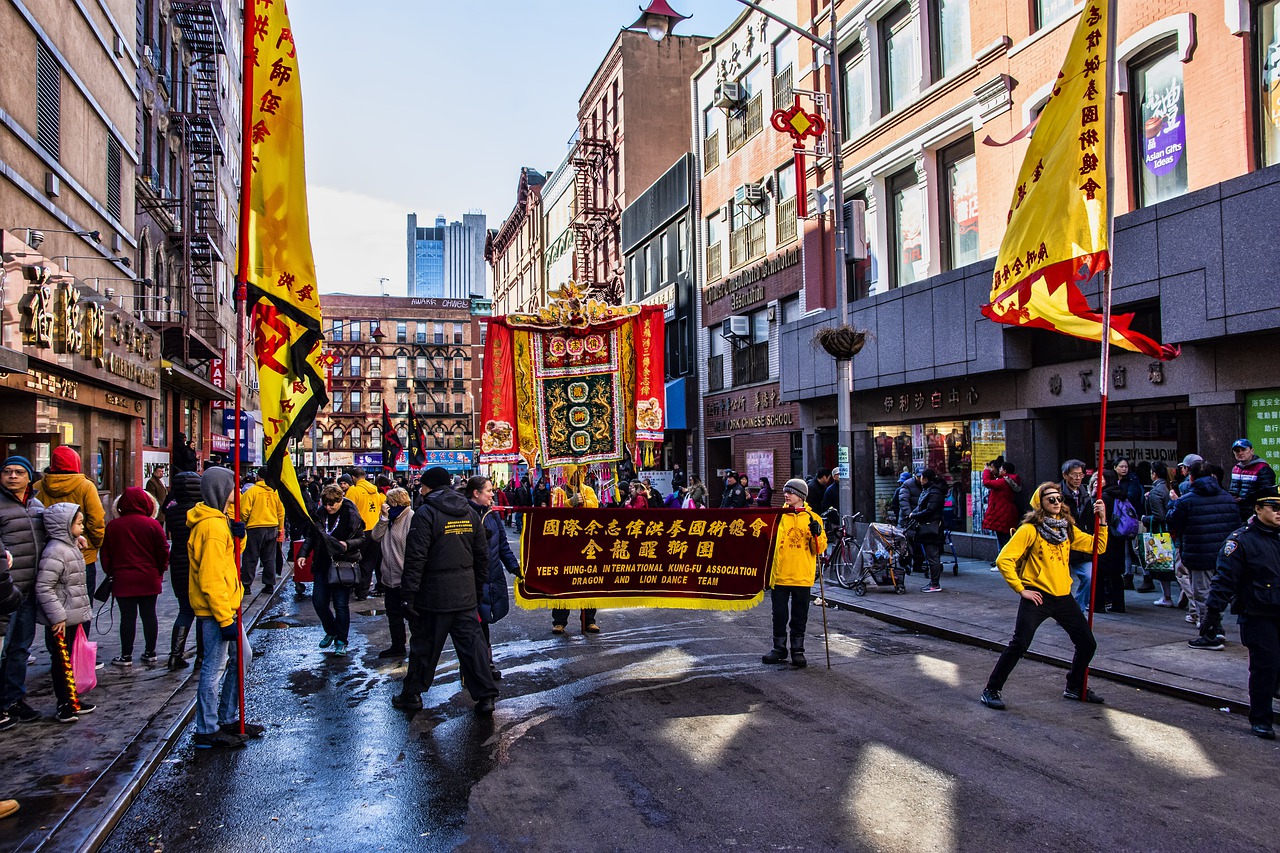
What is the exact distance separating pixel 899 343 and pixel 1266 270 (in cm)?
789

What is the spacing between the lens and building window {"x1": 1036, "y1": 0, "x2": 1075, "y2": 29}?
49.8 feet

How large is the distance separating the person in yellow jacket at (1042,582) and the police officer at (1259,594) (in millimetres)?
1008

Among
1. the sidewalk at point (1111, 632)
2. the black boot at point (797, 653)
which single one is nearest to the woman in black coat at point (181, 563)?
the black boot at point (797, 653)

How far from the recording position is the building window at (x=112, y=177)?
21109 millimetres

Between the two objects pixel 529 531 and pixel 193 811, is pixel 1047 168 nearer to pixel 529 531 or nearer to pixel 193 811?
pixel 529 531

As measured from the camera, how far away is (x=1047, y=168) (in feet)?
30.0

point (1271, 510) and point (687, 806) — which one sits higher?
point (1271, 510)

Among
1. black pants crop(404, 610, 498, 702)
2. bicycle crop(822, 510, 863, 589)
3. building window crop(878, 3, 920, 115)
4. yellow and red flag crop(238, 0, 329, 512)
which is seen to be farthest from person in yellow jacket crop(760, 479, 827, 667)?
building window crop(878, 3, 920, 115)

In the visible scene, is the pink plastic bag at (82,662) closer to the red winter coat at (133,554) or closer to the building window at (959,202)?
the red winter coat at (133,554)

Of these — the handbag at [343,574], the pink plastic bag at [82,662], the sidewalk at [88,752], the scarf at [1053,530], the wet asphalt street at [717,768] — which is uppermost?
the scarf at [1053,530]

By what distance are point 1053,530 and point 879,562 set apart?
6685 mm

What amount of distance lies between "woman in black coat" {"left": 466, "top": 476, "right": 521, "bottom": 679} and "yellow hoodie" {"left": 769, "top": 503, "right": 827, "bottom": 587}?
2.48 meters

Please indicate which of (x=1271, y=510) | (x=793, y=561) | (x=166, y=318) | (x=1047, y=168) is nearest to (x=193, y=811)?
(x=793, y=561)

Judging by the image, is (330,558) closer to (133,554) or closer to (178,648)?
(178,648)
